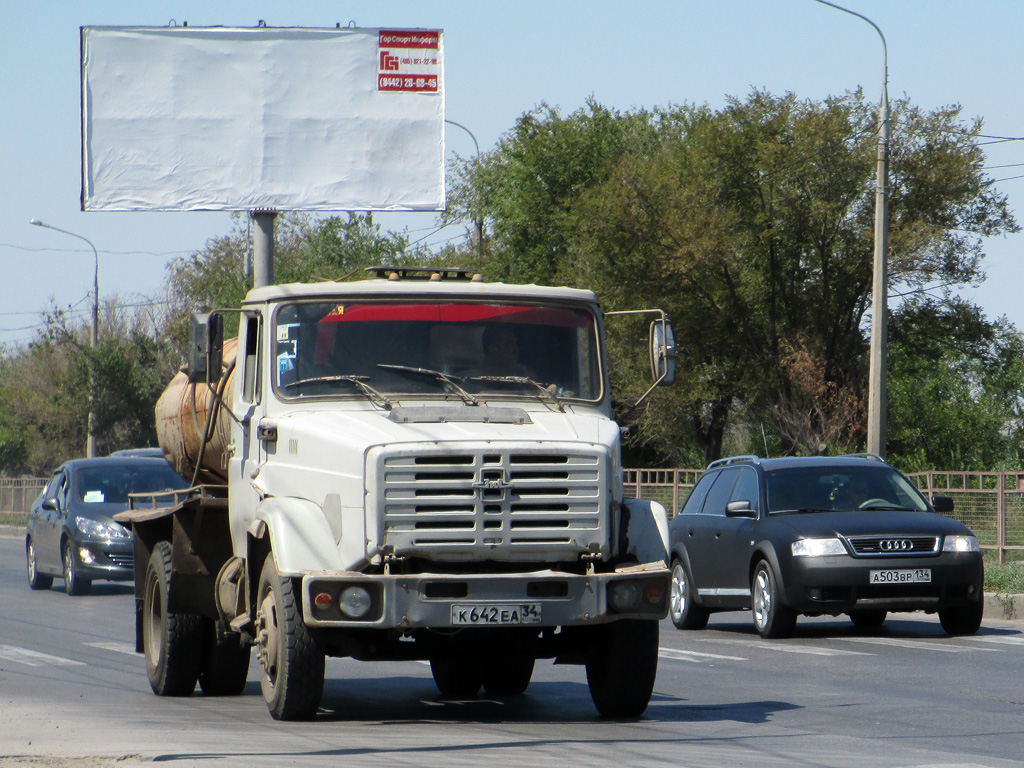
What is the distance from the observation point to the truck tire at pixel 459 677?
10.9 meters

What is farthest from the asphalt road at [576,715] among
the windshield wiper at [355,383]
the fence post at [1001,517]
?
the fence post at [1001,517]

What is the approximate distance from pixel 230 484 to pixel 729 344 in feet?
106

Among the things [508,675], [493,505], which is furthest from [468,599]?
[508,675]

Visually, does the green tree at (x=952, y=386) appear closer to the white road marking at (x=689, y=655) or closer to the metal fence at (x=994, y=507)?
the metal fence at (x=994, y=507)

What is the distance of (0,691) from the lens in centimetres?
1081

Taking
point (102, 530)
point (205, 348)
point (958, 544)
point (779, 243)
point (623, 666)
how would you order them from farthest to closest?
point (779, 243) < point (102, 530) < point (958, 544) < point (205, 348) < point (623, 666)

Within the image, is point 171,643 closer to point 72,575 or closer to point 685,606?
point 685,606

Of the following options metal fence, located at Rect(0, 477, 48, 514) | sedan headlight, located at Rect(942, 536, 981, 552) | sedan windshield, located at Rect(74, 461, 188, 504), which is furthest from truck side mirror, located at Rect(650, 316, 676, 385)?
metal fence, located at Rect(0, 477, 48, 514)

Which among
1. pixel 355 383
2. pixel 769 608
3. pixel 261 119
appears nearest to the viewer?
pixel 355 383

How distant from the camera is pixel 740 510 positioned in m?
15.1

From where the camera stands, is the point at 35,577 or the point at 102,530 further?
the point at 35,577

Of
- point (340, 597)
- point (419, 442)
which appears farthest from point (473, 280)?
point (340, 597)

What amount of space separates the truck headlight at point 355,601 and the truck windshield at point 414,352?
1.34 m

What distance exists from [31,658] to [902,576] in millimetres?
7226
